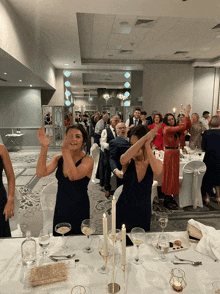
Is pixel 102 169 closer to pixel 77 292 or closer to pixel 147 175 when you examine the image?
pixel 147 175

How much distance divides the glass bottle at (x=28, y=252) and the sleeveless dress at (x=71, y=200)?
0.56 m

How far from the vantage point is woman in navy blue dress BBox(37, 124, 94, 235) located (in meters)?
1.91

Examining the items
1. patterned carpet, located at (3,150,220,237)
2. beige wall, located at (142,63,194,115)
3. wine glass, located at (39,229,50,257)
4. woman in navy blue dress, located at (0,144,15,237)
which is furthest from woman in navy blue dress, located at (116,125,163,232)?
beige wall, located at (142,63,194,115)

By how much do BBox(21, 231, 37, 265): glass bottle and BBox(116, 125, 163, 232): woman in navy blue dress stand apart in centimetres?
97

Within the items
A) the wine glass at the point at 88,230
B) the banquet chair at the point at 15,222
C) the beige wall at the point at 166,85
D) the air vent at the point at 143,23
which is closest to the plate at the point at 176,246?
the wine glass at the point at 88,230

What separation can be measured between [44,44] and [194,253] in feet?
22.9

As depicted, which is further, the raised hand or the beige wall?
the beige wall

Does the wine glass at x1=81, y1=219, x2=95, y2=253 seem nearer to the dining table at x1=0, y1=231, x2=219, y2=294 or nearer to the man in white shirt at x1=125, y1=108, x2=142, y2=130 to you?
the dining table at x1=0, y1=231, x2=219, y2=294

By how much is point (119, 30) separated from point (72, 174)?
5612 millimetres

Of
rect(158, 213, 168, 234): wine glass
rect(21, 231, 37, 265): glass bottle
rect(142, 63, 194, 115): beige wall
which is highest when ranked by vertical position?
rect(142, 63, 194, 115): beige wall

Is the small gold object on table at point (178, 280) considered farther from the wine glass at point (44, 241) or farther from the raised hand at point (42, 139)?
the raised hand at point (42, 139)

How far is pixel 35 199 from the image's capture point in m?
4.68

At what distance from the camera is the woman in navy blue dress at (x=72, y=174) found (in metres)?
1.91

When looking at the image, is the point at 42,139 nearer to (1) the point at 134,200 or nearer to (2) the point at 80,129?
(2) the point at 80,129
